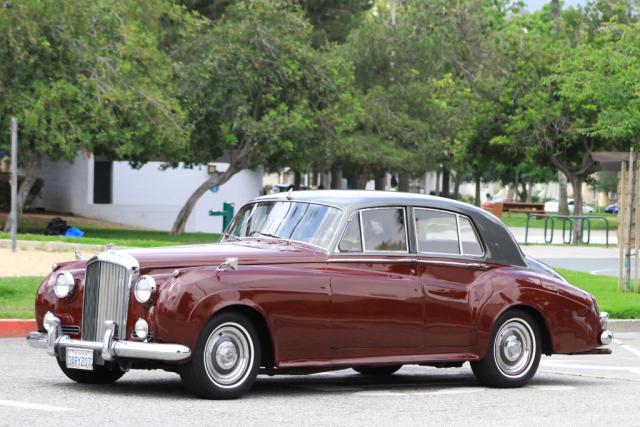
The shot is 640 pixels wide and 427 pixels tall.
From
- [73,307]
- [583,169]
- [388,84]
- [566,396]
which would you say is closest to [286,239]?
[73,307]

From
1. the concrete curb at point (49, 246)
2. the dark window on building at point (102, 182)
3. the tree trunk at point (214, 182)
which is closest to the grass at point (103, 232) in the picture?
the tree trunk at point (214, 182)

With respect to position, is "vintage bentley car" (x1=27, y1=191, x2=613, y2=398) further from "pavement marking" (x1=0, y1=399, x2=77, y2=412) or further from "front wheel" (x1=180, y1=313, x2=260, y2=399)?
"pavement marking" (x1=0, y1=399, x2=77, y2=412)

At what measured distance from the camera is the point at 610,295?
21.9m

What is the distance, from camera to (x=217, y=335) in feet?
34.1

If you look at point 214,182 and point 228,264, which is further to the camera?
point 214,182

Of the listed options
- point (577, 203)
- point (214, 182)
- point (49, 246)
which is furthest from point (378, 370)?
point (577, 203)

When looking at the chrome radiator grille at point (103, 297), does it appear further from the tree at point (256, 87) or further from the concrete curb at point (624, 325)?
the tree at point (256, 87)

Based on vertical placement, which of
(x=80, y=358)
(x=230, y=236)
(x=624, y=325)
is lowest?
(x=624, y=325)

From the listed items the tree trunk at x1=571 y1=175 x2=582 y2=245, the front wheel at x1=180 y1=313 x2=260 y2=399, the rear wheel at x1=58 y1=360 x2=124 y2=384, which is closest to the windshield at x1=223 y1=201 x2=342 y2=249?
the front wheel at x1=180 y1=313 x2=260 y2=399

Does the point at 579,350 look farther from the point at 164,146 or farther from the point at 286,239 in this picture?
the point at 164,146

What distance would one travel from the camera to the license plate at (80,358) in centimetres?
1047

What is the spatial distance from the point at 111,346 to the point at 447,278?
3036mm

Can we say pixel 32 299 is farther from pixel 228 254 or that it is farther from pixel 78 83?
pixel 78 83

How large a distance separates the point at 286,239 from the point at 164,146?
2726 cm
